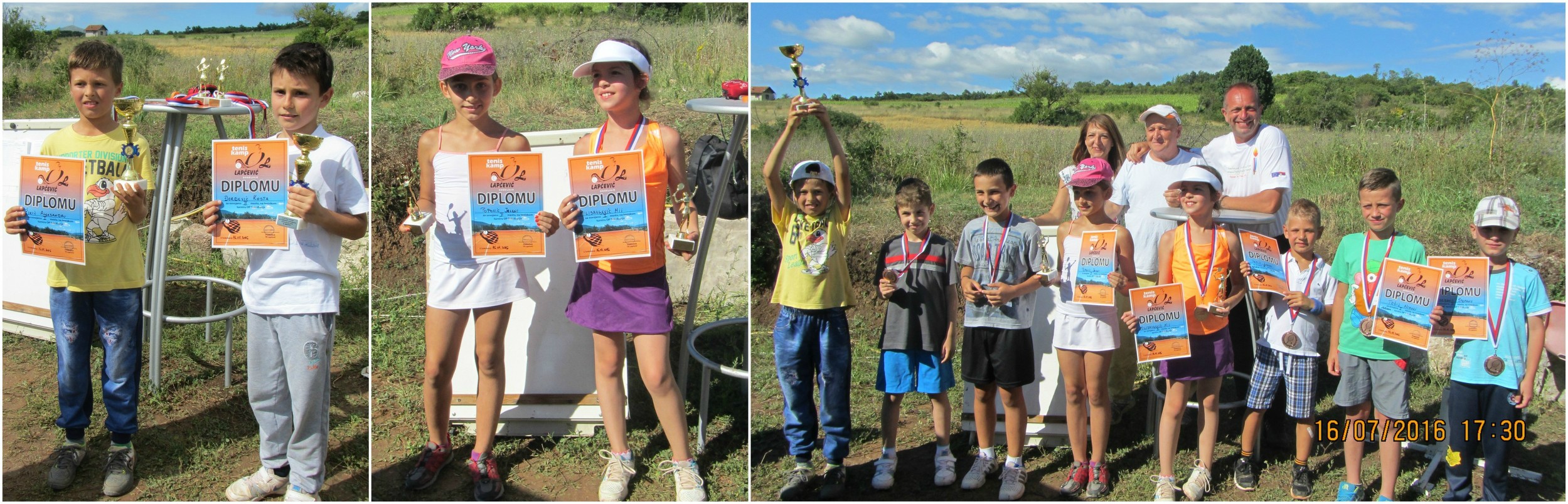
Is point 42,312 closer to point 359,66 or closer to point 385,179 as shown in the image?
point 385,179

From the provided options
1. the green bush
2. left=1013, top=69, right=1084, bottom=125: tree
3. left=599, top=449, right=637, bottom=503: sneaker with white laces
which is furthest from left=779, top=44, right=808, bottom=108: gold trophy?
left=1013, top=69, right=1084, bottom=125: tree

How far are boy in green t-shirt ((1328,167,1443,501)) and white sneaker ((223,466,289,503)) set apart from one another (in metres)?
4.76

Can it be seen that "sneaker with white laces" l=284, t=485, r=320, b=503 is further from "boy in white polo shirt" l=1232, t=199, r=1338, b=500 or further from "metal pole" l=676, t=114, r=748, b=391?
"boy in white polo shirt" l=1232, t=199, r=1338, b=500

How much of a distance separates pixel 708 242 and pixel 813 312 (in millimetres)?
579

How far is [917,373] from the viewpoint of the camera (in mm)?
4578

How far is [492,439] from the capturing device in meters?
4.42

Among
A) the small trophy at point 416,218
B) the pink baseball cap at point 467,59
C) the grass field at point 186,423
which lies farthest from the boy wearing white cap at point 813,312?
the grass field at point 186,423

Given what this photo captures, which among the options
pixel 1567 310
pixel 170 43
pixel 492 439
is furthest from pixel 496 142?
Result: pixel 170 43

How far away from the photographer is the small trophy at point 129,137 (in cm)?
407

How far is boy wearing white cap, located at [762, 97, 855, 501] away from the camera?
4375 millimetres

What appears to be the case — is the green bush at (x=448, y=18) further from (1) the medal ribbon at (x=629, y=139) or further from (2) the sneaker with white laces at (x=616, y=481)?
(2) the sneaker with white laces at (x=616, y=481)

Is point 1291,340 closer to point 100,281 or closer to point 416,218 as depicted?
point 416,218

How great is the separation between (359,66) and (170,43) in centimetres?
874

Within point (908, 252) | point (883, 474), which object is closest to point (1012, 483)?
point (883, 474)
